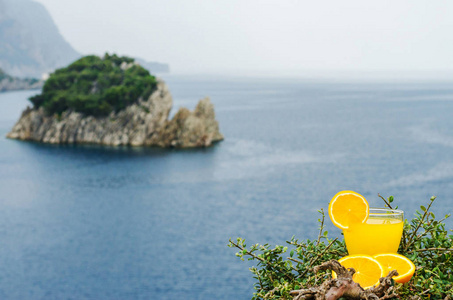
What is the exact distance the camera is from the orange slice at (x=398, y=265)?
3991 mm

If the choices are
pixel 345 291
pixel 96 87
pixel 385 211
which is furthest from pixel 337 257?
pixel 96 87

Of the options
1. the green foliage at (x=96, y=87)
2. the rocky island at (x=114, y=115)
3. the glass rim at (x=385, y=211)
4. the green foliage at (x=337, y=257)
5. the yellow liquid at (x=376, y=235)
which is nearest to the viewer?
the green foliage at (x=337, y=257)

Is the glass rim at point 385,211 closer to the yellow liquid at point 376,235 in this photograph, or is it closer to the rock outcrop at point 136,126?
the yellow liquid at point 376,235

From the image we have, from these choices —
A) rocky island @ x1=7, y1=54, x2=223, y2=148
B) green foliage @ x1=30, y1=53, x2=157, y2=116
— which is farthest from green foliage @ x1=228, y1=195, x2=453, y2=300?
green foliage @ x1=30, y1=53, x2=157, y2=116

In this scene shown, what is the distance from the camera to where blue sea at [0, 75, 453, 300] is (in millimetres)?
42656

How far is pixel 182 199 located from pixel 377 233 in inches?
2362

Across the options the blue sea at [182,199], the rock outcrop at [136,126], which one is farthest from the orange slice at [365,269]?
the rock outcrop at [136,126]

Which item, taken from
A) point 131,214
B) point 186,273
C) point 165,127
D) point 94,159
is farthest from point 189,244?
point 165,127

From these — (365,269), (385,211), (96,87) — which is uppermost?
(96,87)

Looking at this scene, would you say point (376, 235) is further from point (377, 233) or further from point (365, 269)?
point (365, 269)

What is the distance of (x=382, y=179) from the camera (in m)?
70.8

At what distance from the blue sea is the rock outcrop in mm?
3593

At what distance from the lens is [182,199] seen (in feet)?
210

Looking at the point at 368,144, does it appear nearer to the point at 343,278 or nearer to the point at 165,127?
the point at 165,127
